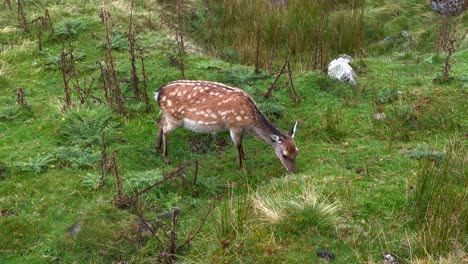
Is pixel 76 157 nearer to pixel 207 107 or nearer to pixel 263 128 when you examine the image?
pixel 207 107

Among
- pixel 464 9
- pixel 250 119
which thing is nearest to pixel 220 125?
pixel 250 119

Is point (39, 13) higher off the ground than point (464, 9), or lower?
higher

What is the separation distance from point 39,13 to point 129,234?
21.7 feet

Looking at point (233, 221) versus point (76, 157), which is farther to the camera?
point (76, 157)

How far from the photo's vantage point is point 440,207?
5133mm

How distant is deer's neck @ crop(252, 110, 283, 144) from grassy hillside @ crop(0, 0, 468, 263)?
0.33 m

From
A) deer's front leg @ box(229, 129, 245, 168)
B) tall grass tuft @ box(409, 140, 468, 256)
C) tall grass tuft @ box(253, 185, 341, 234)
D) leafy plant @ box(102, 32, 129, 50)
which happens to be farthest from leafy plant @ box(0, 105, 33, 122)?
tall grass tuft @ box(409, 140, 468, 256)

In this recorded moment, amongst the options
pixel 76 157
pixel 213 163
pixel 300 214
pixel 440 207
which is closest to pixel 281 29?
pixel 213 163

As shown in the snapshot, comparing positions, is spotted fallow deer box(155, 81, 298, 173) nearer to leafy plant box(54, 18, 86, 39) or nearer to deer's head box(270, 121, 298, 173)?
deer's head box(270, 121, 298, 173)

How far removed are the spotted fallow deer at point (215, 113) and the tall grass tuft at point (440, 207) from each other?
1944 millimetres

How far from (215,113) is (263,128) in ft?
1.88

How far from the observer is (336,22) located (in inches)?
459

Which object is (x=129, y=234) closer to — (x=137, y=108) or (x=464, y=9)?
(x=137, y=108)

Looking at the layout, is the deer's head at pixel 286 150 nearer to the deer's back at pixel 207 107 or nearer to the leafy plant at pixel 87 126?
the deer's back at pixel 207 107
